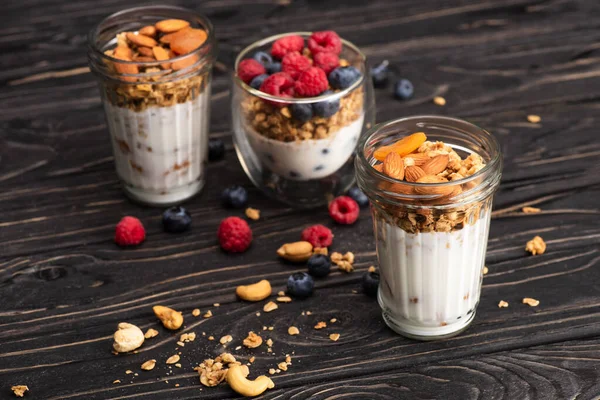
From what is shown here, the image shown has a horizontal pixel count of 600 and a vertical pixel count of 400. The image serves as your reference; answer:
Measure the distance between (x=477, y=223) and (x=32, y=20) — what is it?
1.68 meters

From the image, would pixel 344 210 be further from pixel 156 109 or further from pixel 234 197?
pixel 156 109

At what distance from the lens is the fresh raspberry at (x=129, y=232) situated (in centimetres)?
184

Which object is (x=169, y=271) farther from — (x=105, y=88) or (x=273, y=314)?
(x=105, y=88)

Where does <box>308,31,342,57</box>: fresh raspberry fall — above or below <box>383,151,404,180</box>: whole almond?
below

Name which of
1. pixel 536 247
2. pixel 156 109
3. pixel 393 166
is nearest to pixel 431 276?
pixel 393 166

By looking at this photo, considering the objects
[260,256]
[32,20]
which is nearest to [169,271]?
[260,256]

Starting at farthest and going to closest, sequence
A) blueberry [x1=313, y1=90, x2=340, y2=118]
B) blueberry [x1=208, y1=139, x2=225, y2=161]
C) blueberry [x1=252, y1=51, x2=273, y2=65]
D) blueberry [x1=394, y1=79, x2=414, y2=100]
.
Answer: blueberry [x1=394, y1=79, x2=414, y2=100] < blueberry [x1=208, y1=139, x2=225, y2=161] < blueberry [x1=252, y1=51, x2=273, y2=65] < blueberry [x1=313, y1=90, x2=340, y2=118]

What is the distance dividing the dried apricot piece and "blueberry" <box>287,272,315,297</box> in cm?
28

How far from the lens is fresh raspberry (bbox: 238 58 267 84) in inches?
73.2

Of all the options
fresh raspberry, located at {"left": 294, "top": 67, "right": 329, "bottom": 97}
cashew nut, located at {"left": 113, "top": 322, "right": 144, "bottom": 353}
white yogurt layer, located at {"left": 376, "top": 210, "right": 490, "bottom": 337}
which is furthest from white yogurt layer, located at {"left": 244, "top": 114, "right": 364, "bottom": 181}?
cashew nut, located at {"left": 113, "top": 322, "right": 144, "bottom": 353}

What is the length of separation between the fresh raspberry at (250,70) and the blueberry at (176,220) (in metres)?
0.30

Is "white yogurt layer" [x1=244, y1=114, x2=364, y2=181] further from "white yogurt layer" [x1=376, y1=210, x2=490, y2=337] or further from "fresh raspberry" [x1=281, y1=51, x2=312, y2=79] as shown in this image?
"white yogurt layer" [x1=376, y1=210, x2=490, y2=337]

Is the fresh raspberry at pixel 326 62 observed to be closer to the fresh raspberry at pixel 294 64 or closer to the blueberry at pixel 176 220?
the fresh raspberry at pixel 294 64

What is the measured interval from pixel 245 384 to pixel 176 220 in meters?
0.49
